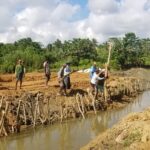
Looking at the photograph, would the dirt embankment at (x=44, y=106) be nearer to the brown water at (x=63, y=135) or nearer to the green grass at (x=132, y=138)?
the brown water at (x=63, y=135)

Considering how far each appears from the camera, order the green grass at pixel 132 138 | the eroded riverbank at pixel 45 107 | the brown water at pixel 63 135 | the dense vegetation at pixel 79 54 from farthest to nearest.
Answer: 1. the dense vegetation at pixel 79 54
2. the eroded riverbank at pixel 45 107
3. the brown water at pixel 63 135
4. the green grass at pixel 132 138

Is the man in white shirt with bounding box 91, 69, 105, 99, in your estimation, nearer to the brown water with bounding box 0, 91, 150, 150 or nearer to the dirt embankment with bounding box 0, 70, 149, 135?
the dirt embankment with bounding box 0, 70, 149, 135

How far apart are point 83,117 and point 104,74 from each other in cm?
278

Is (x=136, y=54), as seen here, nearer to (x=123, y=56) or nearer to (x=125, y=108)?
(x=123, y=56)

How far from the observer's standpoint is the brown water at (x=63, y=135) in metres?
13.6

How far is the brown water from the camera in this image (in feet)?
44.5

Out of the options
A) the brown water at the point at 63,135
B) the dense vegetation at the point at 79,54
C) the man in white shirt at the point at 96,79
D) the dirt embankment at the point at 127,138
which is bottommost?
the brown water at the point at 63,135

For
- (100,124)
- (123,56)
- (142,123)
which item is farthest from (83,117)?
(123,56)

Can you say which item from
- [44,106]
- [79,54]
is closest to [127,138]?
[44,106]

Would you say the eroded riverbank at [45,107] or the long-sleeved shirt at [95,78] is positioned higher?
the long-sleeved shirt at [95,78]

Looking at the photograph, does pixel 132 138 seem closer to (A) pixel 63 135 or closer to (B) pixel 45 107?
(A) pixel 63 135

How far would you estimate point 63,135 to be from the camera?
15398 mm

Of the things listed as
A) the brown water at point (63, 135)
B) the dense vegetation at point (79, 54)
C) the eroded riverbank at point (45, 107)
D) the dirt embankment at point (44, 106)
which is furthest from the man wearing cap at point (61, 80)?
the dense vegetation at point (79, 54)

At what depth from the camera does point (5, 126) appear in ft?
48.0
